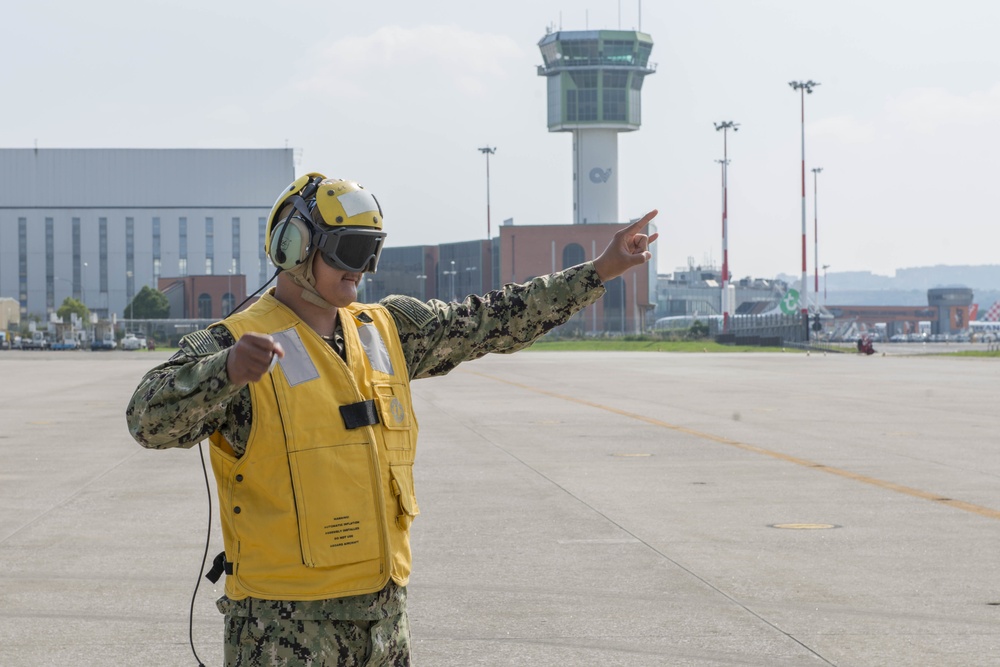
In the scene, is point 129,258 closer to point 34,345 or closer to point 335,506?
point 34,345

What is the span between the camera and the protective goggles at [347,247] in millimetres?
3725

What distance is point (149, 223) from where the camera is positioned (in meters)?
147

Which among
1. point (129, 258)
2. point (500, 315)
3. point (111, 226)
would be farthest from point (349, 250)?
point (111, 226)

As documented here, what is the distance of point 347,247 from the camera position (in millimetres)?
3762

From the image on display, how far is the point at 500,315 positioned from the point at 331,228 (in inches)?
25.2

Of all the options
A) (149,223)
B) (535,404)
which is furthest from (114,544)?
(149,223)

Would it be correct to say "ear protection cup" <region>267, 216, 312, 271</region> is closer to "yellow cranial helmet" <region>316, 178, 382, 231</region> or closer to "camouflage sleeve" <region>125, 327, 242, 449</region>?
"yellow cranial helmet" <region>316, 178, 382, 231</region>

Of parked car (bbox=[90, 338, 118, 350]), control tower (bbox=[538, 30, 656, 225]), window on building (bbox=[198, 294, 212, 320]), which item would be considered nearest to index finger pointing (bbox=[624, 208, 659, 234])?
parked car (bbox=[90, 338, 118, 350])

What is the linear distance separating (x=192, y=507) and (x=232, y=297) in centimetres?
12888

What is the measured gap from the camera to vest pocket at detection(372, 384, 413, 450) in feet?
11.9

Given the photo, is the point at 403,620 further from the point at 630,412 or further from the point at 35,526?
the point at 630,412

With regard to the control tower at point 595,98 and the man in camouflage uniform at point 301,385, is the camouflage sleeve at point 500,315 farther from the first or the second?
the control tower at point 595,98

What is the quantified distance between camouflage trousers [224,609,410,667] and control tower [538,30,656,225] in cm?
13195

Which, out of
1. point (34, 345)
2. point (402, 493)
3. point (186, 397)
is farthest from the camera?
point (34, 345)
